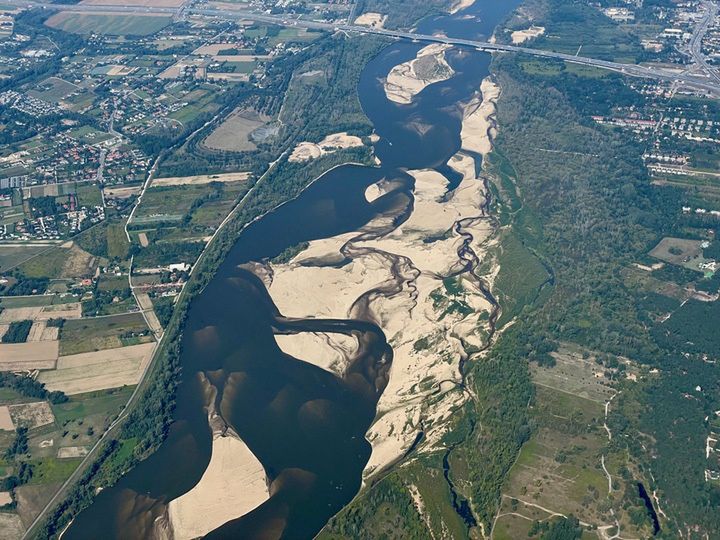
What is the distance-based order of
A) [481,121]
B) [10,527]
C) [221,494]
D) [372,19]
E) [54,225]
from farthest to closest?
[372,19]
[481,121]
[54,225]
[221,494]
[10,527]

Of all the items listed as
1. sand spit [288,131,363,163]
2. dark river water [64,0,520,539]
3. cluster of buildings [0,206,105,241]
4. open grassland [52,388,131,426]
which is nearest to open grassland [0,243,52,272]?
cluster of buildings [0,206,105,241]

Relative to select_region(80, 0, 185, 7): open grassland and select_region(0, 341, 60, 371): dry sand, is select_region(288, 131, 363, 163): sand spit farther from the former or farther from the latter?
select_region(80, 0, 185, 7): open grassland

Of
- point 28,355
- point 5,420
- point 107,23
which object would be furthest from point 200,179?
point 107,23

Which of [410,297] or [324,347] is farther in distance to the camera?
[410,297]

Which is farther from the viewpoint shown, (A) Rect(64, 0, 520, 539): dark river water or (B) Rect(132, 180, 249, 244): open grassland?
(B) Rect(132, 180, 249, 244): open grassland

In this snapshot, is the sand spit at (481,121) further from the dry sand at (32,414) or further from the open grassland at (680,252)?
the dry sand at (32,414)

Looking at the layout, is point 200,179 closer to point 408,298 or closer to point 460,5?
point 408,298

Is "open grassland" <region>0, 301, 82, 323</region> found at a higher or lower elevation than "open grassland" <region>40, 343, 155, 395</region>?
lower
